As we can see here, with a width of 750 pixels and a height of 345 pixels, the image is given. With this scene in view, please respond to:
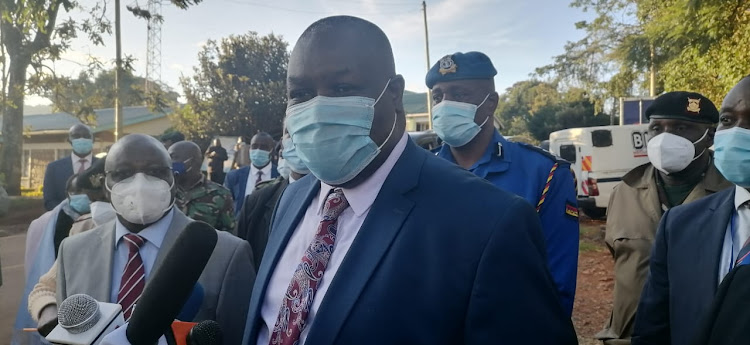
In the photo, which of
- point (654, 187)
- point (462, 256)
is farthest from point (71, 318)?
point (654, 187)

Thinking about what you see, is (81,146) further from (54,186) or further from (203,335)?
(203,335)

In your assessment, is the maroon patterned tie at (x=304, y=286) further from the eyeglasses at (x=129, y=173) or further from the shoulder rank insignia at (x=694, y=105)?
the shoulder rank insignia at (x=694, y=105)

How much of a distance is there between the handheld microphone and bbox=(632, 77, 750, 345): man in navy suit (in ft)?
6.19

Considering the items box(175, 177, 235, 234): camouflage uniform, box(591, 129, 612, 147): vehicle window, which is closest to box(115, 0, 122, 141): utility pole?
box(591, 129, 612, 147): vehicle window

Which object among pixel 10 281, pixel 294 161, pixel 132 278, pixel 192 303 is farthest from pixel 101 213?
pixel 10 281

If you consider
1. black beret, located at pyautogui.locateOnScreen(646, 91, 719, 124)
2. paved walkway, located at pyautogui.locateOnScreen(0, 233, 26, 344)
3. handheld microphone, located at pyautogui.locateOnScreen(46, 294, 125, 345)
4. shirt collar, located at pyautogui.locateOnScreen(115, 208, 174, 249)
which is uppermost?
black beret, located at pyautogui.locateOnScreen(646, 91, 719, 124)

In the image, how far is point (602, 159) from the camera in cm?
1370

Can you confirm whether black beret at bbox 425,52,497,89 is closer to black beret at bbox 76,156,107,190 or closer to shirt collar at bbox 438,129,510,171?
shirt collar at bbox 438,129,510,171

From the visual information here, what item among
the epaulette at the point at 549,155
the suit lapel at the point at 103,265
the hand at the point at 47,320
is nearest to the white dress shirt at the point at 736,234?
the epaulette at the point at 549,155

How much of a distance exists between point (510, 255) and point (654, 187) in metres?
2.29

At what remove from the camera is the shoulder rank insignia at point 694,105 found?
3178 mm

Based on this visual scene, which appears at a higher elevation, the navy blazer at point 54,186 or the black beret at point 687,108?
the black beret at point 687,108

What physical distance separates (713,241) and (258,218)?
9.67ft

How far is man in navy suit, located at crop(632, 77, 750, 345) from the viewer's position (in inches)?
79.0
